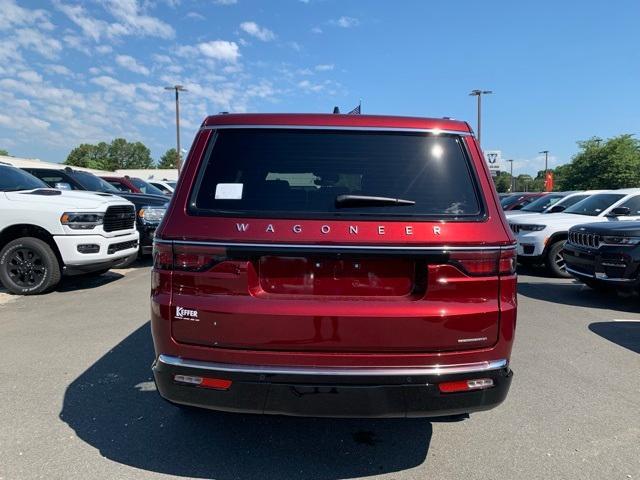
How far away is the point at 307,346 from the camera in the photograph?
240 centimetres

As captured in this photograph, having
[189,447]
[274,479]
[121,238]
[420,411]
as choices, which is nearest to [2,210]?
[121,238]

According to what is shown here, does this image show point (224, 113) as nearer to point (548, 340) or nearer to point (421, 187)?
point (421, 187)

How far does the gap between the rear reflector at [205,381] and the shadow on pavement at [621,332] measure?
439 centimetres

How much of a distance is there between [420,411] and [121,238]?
6.56 meters

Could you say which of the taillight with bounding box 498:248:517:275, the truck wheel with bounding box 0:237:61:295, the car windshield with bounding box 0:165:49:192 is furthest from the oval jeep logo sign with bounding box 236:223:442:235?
the car windshield with bounding box 0:165:49:192

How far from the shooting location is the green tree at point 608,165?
3731 centimetres

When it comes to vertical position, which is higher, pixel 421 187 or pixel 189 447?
pixel 421 187

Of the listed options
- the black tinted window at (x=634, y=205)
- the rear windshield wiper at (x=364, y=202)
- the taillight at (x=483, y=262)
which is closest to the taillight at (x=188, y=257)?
the rear windshield wiper at (x=364, y=202)

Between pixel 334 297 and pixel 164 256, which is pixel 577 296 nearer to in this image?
pixel 334 297

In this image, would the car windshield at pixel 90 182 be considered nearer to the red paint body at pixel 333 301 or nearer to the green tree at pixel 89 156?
the red paint body at pixel 333 301

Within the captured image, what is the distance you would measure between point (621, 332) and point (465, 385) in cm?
414

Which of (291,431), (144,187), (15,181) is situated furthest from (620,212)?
(144,187)

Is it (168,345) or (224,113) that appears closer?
(168,345)

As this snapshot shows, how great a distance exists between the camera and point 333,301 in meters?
2.43
